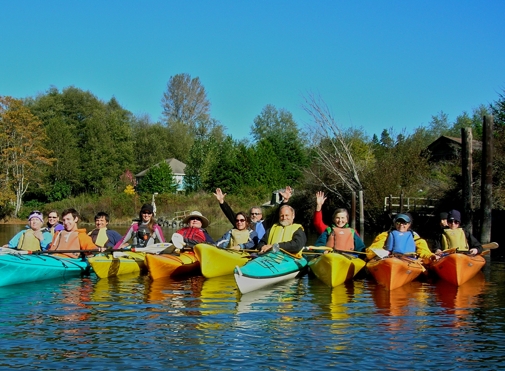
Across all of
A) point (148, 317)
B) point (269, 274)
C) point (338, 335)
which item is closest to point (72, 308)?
point (148, 317)

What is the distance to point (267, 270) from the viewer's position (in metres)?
10.6

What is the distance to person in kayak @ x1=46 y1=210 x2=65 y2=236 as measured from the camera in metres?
13.2

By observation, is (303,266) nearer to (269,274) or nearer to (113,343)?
(269,274)

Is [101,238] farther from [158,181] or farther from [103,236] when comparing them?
[158,181]

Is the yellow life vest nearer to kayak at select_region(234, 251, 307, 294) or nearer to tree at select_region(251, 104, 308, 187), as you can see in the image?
kayak at select_region(234, 251, 307, 294)

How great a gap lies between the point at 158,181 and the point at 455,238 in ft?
141

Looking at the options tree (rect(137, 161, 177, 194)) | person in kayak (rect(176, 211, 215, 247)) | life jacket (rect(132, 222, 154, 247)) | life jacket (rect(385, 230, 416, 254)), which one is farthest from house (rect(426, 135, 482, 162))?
life jacket (rect(132, 222, 154, 247))

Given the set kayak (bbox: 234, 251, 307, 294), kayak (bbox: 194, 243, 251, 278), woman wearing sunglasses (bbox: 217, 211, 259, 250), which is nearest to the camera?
kayak (bbox: 234, 251, 307, 294)

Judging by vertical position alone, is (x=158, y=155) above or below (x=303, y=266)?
above

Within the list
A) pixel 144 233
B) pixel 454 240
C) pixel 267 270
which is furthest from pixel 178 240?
pixel 454 240

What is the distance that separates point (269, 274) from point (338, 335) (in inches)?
117

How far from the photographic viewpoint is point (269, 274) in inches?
416

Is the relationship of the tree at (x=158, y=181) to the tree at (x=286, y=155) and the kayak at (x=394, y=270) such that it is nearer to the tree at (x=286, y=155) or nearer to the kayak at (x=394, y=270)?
the tree at (x=286, y=155)

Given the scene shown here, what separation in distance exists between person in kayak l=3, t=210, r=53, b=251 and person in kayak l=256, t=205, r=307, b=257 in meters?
4.26
